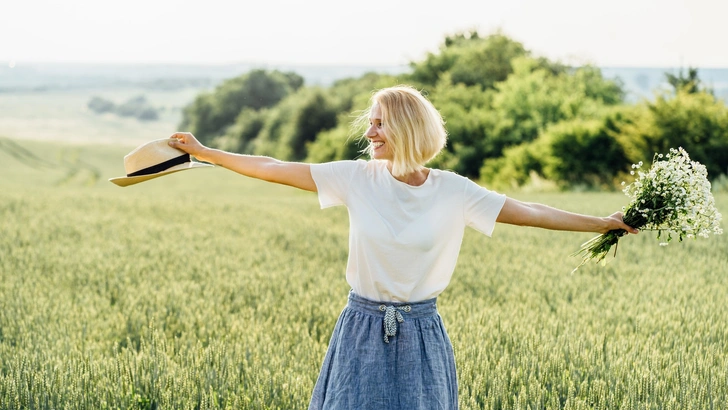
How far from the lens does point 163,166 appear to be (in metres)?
3.43

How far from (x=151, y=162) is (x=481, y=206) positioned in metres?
1.51

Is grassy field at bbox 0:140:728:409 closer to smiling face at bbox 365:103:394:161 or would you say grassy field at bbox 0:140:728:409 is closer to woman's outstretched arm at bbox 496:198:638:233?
woman's outstretched arm at bbox 496:198:638:233

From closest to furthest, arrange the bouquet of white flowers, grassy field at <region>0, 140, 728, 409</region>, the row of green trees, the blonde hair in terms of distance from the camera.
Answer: the blonde hair
the bouquet of white flowers
grassy field at <region>0, 140, 728, 409</region>
the row of green trees

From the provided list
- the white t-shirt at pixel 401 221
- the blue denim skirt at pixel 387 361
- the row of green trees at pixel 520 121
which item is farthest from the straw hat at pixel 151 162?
the blue denim skirt at pixel 387 361

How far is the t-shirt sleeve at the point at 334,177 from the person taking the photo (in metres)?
3.09

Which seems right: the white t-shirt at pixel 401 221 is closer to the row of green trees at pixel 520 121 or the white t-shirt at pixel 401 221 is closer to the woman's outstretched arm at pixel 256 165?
the woman's outstretched arm at pixel 256 165

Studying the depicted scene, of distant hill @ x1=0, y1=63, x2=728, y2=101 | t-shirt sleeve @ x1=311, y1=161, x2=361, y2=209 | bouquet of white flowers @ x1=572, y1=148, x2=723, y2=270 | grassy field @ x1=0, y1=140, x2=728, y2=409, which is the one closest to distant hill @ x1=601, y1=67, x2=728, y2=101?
distant hill @ x1=0, y1=63, x2=728, y2=101

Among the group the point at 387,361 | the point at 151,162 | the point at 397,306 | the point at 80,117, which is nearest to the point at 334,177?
the point at 397,306

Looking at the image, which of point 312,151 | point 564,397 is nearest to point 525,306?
point 564,397

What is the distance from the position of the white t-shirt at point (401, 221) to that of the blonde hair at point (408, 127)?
11cm

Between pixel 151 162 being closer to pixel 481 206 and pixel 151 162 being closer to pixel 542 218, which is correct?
pixel 481 206

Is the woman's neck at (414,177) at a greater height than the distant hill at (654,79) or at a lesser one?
lesser

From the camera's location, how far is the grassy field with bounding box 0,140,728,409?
431cm

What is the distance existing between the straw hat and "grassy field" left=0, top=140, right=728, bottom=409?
4.30 ft
